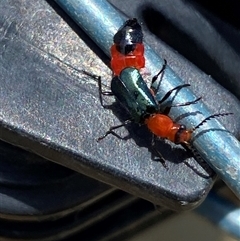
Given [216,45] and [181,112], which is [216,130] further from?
[216,45]

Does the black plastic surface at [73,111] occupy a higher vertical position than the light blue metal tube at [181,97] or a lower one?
lower

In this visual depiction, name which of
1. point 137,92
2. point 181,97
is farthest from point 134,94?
point 181,97

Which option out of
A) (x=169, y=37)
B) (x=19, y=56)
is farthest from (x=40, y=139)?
(x=169, y=37)

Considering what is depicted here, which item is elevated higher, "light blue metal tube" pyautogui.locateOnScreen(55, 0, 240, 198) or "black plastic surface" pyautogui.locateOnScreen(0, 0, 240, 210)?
"light blue metal tube" pyautogui.locateOnScreen(55, 0, 240, 198)

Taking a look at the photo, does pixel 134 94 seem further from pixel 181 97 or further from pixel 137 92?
pixel 181 97

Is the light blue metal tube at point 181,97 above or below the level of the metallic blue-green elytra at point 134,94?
above
